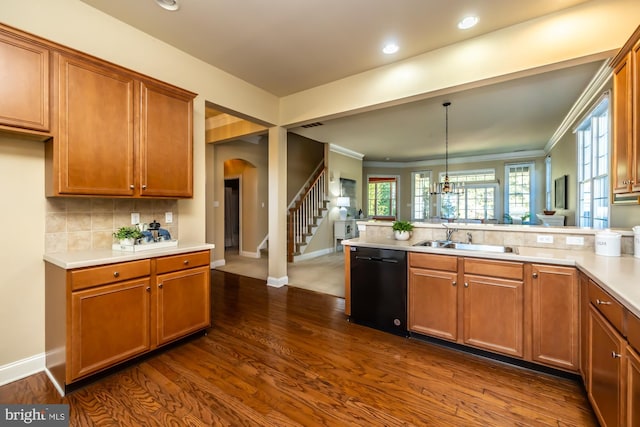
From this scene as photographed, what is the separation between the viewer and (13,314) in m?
2.09

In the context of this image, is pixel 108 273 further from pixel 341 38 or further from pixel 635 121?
pixel 635 121

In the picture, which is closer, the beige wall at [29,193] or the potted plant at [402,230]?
the beige wall at [29,193]

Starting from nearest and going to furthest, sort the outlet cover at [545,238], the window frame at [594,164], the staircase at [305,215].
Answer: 1. the outlet cover at [545,238]
2. the window frame at [594,164]
3. the staircase at [305,215]

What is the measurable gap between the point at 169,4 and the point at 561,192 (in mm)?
6980

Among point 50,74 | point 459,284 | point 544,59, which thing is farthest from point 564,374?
point 50,74

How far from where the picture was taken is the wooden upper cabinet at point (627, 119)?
1842 millimetres

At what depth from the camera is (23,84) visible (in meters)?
1.86

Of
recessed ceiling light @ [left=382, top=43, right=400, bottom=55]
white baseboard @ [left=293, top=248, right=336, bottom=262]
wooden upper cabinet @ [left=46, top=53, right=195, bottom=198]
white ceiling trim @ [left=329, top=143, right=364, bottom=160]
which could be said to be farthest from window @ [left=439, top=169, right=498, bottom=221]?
wooden upper cabinet @ [left=46, top=53, right=195, bottom=198]

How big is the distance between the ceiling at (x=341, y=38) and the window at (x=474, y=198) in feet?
12.9

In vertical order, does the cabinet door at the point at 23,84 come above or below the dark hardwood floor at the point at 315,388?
above

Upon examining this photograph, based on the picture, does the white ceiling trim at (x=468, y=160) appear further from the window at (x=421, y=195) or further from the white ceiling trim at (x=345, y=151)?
the white ceiling trim at (x=345, y=151)

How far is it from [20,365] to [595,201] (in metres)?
6.49

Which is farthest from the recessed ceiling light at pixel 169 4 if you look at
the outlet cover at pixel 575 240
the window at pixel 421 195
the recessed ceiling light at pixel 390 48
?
the window at pixel 421 195

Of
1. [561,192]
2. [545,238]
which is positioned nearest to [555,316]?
[545,238]
